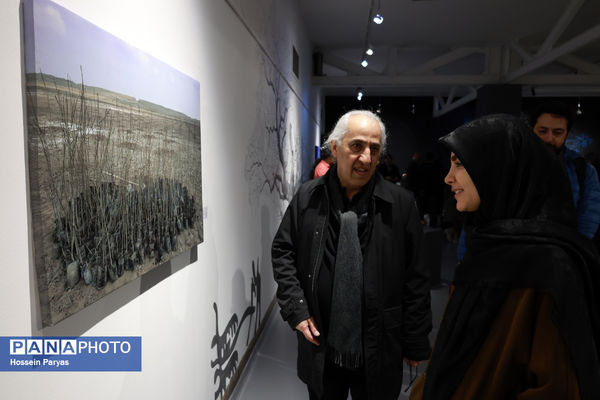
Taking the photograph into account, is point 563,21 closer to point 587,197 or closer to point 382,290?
point 587,197

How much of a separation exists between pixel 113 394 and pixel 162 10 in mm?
1258

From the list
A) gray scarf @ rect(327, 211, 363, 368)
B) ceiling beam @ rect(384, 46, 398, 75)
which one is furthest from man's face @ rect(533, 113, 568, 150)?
ceiling beam @ rect(384, 46, 398, 75)

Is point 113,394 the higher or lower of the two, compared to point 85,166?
lower

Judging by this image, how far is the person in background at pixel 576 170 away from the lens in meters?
2.18

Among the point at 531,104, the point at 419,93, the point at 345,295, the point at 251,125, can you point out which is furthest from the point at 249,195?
the point at 531,104

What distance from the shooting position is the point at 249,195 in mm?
2646

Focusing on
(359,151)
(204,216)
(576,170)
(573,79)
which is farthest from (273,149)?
(573,79)

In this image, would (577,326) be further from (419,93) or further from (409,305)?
(419,93)

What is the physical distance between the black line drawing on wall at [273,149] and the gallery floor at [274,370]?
1220 mm

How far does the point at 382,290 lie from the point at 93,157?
3.78ft

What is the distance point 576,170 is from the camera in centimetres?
221

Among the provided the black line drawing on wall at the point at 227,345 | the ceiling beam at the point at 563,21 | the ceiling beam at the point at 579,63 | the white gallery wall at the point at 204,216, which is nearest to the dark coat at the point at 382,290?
the white gallery wall at the point at 204,216

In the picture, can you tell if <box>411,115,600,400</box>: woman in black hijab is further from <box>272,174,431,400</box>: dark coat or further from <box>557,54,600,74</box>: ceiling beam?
<box>557,54,600,74</box>: ceiling beam

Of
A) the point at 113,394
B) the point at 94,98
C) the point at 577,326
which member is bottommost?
the point at 113,394
